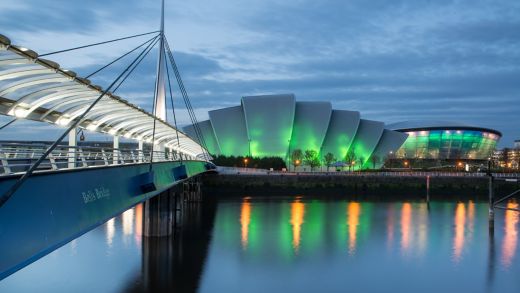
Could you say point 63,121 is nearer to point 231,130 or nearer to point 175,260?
point 175,260

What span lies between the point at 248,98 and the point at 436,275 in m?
65.8

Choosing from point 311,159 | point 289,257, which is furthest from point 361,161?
point 289,257

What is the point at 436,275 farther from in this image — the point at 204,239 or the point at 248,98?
the point at 248,98

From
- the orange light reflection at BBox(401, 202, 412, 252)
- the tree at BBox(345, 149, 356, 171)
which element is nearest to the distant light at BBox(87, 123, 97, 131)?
the orange light reflection at BBox(401, 202, 412, 252)

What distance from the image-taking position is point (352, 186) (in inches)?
2378

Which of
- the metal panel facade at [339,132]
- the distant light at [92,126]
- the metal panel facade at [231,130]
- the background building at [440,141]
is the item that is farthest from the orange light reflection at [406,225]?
the background building at [440,141]

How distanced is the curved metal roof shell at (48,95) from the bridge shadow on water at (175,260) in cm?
503

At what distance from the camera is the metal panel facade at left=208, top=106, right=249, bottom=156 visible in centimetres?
8494

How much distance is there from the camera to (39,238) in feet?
26.5

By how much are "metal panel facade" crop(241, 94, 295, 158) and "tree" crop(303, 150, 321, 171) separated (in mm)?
3551

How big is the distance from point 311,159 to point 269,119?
27.9ft

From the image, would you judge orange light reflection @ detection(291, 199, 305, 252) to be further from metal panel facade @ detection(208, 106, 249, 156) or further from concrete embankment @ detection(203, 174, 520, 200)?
metal panel facade @ detection(208, 106, 249, 156)

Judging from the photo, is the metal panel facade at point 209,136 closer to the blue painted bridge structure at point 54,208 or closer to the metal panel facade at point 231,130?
the metal panel facade at point 231,130

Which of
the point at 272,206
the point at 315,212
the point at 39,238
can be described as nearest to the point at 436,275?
the point at 39,238
